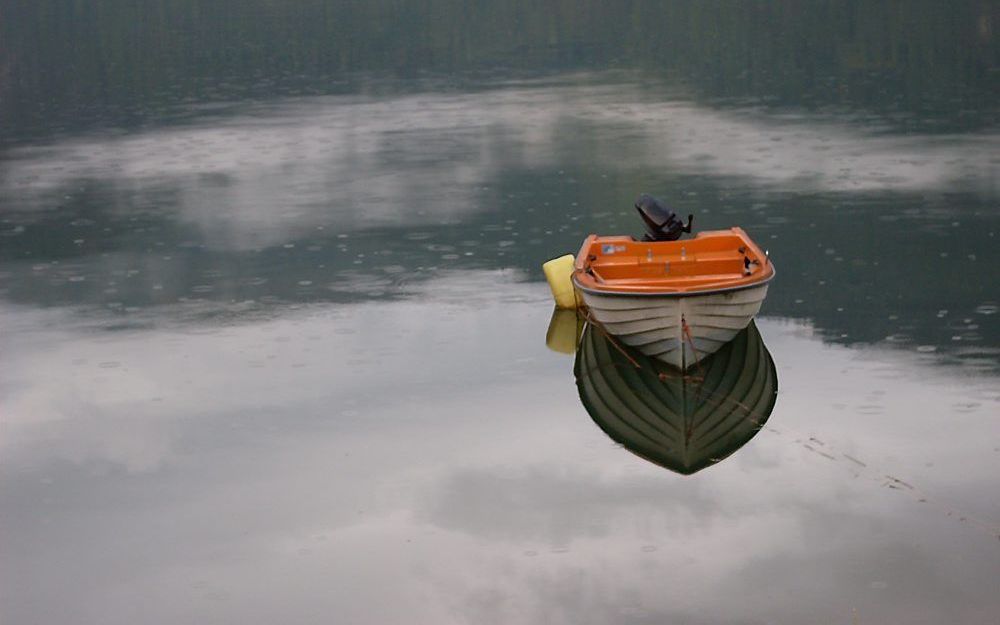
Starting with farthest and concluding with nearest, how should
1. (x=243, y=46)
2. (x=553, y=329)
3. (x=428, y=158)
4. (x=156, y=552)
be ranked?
(x=243, y=46), (x=428, y=158), (x=553, y=329), (x=156, y=552)

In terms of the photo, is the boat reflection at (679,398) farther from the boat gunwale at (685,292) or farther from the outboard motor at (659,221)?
the outboard motor at (659,221)

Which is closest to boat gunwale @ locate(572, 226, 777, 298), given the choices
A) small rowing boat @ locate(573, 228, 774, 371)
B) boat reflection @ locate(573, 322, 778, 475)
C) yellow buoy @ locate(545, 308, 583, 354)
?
small rowing boat @ locate(573, 228, 774, 371)

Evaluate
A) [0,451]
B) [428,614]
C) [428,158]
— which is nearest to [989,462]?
[428,614]

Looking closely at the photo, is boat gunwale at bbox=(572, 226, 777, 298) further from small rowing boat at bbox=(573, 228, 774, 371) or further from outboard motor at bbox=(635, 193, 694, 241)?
outboard motor at bbox=(635, 193, 694, 241)

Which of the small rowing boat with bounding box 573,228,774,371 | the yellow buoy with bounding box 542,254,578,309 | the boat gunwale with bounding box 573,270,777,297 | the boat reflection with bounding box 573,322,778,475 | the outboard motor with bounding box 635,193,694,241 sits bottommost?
the boat reflection with bounding box 573,322,778,475

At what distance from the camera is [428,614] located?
12133 millimetres

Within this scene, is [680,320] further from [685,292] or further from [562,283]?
[562,283]

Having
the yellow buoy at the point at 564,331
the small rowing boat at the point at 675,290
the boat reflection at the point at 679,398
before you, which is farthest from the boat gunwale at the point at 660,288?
the yellow buoy at the point at 564,331

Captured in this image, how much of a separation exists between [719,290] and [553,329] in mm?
3035

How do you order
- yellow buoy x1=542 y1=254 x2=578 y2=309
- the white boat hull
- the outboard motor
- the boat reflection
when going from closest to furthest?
the boat reflection → the white boat hull → the outboard motor → yellow buoy x1=542 y1=254 x2=578 y2=309

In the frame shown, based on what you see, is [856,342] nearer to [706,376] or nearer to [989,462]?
[706,376]

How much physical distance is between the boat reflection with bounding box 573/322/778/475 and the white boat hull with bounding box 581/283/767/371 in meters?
0.23

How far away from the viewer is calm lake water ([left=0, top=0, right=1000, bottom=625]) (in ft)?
41.8

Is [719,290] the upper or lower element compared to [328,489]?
upper
